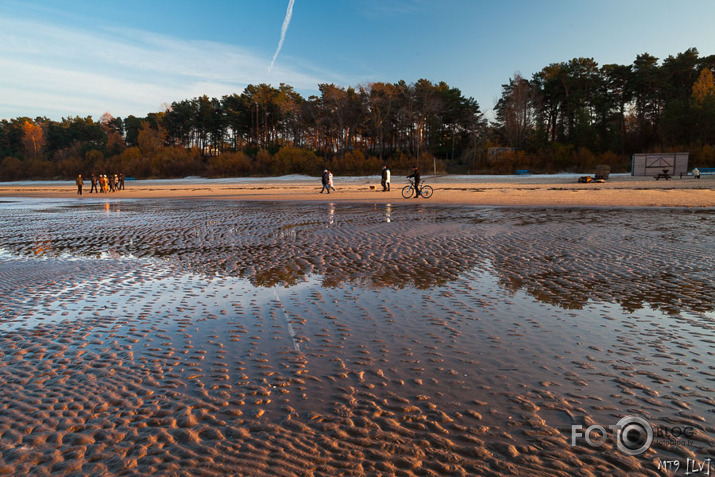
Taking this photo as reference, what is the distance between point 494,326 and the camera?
15.4ft

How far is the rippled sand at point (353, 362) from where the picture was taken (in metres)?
2.58

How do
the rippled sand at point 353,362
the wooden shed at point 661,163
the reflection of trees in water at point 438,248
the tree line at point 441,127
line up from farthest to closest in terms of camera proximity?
the tree line at point 441,127, the wooden shed at point 661,163, the reflection of trees in water at point 438,248, the rippled sand at point 353,362

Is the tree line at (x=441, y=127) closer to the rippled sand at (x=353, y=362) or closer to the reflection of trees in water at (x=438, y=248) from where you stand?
the reflection of trees in water at (x=438, y=248)

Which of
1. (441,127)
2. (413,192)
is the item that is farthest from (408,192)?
(441,127)

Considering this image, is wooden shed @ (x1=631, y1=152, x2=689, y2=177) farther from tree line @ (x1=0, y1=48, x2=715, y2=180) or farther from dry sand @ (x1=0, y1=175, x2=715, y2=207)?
tree line @ (x1=0, y1=48, x2=715, y2=180)

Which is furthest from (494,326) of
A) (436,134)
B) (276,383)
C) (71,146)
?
(71,146)

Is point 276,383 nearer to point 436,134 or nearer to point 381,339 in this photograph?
point 381,339

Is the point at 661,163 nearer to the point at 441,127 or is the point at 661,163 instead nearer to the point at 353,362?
the point at 441,127

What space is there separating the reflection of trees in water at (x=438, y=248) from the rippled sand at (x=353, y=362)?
9 cm

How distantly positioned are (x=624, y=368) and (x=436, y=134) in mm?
75534

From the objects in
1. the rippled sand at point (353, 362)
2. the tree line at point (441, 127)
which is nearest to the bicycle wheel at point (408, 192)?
the rippled sand at point (353, 362)

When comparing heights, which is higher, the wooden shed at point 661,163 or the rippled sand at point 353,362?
the wooden shed at point 661,163

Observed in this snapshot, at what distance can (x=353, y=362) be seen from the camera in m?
3.84

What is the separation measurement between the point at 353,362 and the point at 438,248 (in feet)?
20.5
